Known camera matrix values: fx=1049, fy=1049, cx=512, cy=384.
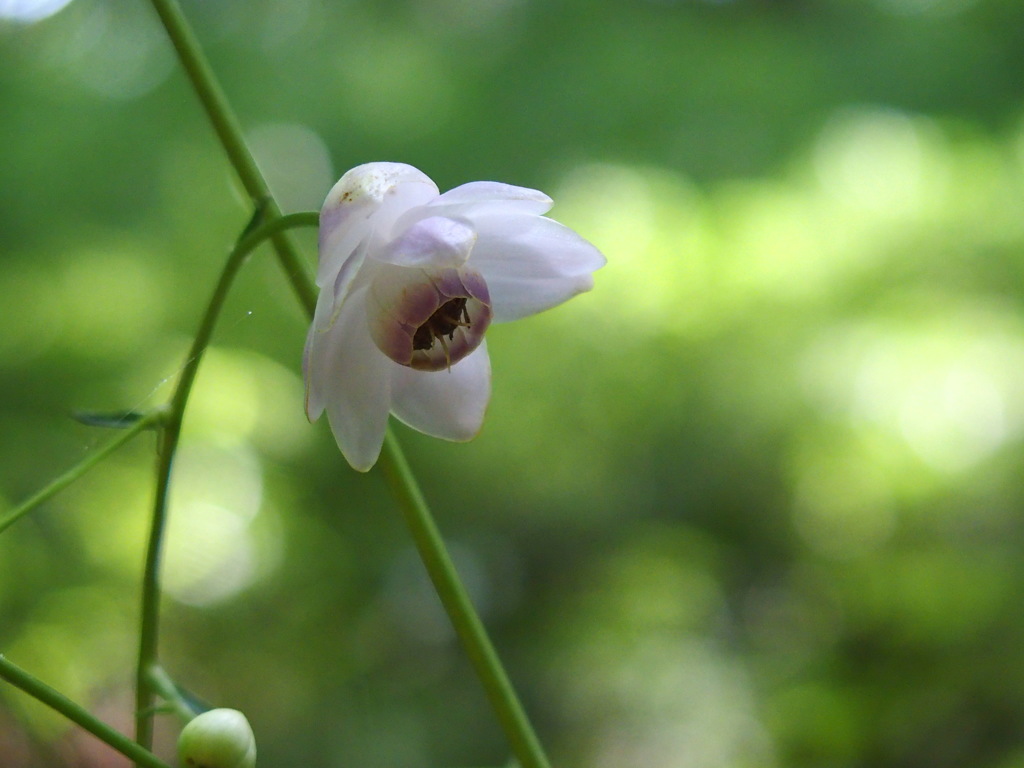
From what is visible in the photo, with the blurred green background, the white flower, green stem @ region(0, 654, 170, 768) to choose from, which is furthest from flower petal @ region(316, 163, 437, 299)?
the blurred green background

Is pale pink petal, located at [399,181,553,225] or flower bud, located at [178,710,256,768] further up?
pale pink petal, located at [399,181,553,225]

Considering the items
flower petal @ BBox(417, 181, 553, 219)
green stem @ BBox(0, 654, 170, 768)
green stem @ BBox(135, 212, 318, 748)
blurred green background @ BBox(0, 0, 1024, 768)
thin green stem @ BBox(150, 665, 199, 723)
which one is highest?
blurred green background @ BBox(0, 0, 1024, 768)

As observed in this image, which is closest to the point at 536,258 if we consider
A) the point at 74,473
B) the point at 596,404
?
the point at 74,473

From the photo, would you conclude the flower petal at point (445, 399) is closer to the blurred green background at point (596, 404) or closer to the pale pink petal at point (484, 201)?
the pale pink petal at point (484, 201)

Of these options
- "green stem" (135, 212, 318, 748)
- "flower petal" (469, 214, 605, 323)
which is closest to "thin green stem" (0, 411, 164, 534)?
"green stem" (135, 212, 318, 748)

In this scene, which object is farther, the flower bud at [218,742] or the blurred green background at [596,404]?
the blurred green background at [596,404]

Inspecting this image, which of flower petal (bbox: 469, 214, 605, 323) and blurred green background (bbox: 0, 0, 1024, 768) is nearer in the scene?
flower petal (bbox: 469, 214, 605, 323)

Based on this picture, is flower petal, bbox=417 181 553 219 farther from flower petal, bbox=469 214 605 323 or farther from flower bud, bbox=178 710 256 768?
flower bud, bbox=178 710 256 768

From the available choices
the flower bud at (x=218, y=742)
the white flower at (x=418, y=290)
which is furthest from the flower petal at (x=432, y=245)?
the flower bud at (x=218, y=742)
